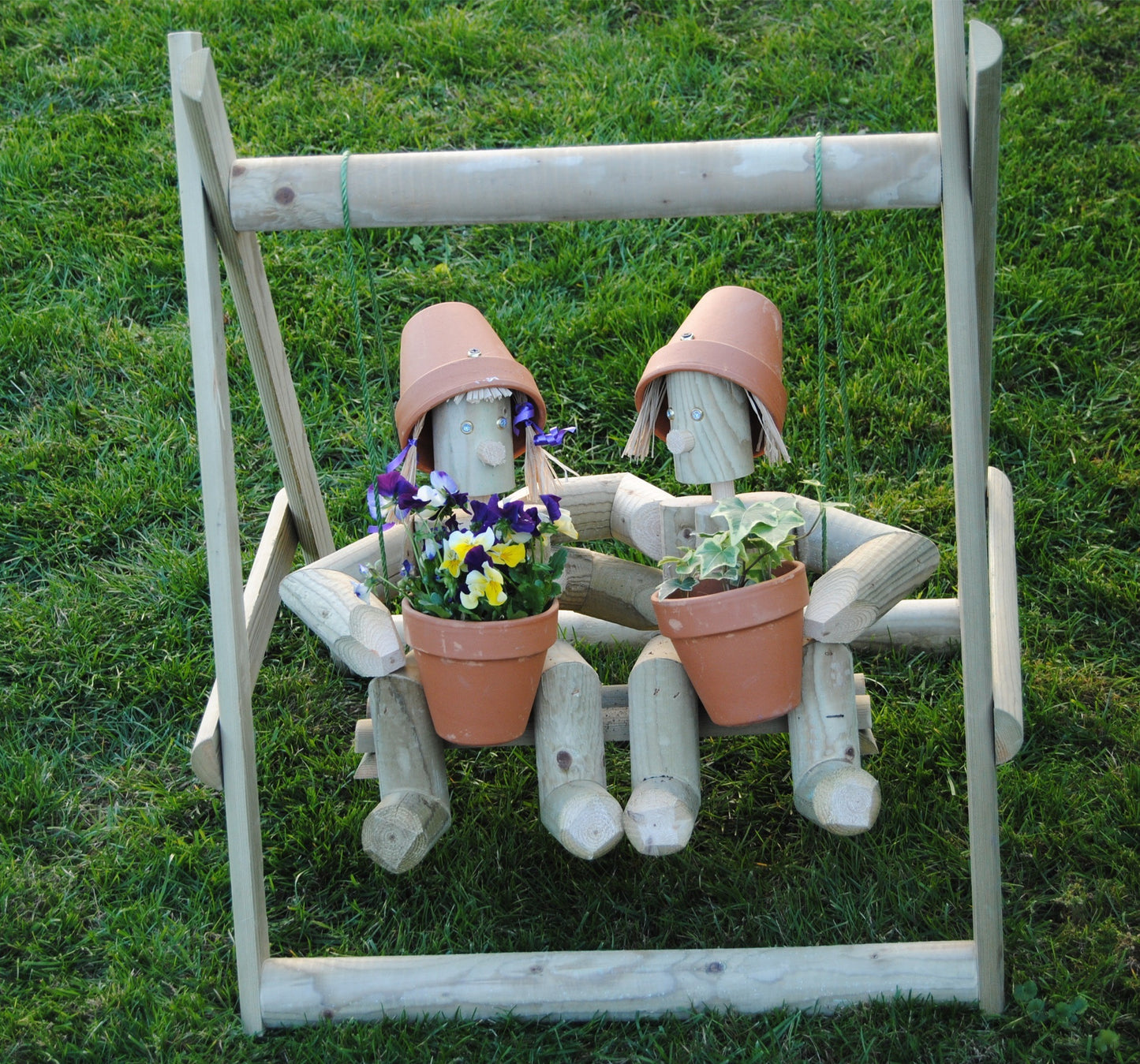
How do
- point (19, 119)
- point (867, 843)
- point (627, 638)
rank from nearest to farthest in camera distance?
point (867, 843)
point (627, 638)
point (19, 119)

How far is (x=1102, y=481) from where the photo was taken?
9.92 ft

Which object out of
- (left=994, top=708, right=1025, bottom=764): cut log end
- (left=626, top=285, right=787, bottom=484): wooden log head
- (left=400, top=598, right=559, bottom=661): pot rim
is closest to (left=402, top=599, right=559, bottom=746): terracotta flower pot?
(left=400, top=598, right=559, bottom=661): pot rim

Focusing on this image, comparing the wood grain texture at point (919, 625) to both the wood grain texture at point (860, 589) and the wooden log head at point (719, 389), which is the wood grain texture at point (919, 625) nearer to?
the wood grain texture at point (860, 589)

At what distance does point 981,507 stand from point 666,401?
1.71 feet

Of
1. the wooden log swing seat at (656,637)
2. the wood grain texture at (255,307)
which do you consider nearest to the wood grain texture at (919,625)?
the wooden log swing seat at (656,637)

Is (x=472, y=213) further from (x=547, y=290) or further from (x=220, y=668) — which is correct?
(x=547, y=290)

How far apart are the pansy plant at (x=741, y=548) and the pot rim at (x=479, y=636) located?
214mm

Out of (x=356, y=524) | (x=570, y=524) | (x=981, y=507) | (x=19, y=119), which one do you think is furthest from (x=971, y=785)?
(x=19, y=119)

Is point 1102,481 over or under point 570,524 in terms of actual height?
under

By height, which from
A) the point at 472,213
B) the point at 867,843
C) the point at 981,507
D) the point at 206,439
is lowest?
the point at 867,843

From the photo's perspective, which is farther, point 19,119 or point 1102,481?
point 19,119

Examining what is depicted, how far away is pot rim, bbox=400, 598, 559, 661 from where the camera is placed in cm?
192

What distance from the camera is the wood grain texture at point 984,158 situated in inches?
69.3

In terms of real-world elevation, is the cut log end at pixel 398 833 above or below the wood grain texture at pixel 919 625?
above
